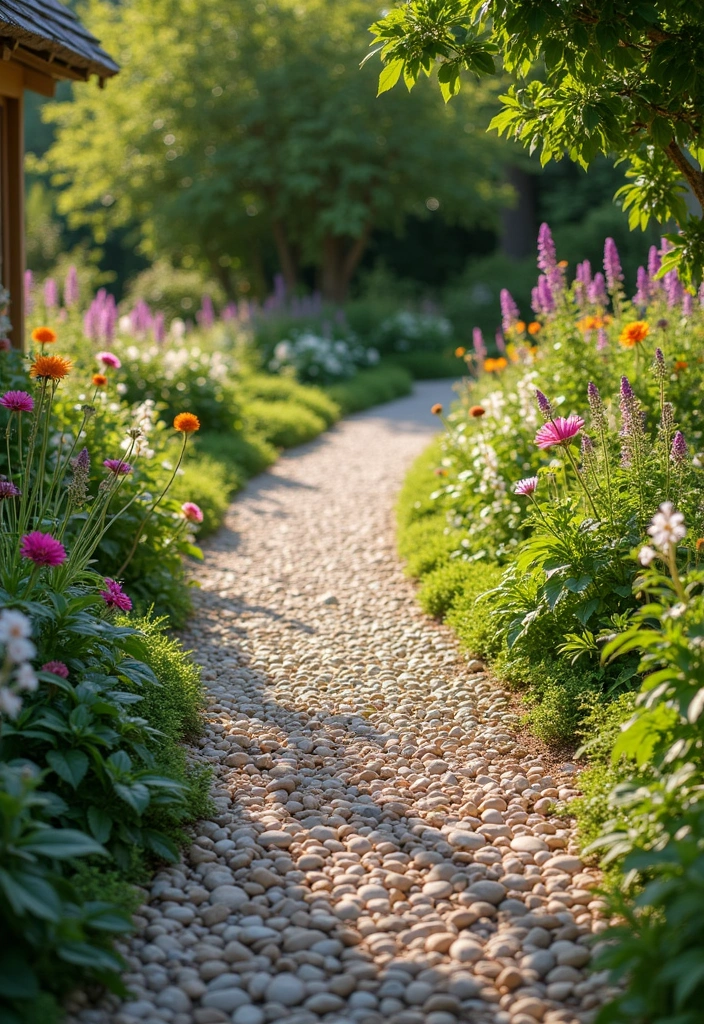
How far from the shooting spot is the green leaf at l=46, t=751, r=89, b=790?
257 cm

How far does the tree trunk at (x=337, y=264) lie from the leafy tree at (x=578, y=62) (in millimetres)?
15585

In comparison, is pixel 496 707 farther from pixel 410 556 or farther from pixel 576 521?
pixel 410 556

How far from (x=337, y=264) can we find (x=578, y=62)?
53.9 ft

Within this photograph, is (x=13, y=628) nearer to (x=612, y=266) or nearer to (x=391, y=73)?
(x=391, y=73)

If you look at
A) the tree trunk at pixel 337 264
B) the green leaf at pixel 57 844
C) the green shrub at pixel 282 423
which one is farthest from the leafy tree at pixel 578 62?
the tree trunk at pixel 337 264

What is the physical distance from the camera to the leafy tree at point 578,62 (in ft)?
10.9

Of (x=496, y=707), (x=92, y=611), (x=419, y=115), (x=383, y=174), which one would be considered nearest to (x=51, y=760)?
(x=92, y=611)

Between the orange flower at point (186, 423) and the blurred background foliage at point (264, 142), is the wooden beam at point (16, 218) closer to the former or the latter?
the orange flower at point (186, 423)

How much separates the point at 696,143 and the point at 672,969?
3206mm

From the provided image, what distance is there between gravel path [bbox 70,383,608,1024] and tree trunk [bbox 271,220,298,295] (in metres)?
15.2

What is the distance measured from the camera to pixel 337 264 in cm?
1961

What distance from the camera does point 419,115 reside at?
719 inches

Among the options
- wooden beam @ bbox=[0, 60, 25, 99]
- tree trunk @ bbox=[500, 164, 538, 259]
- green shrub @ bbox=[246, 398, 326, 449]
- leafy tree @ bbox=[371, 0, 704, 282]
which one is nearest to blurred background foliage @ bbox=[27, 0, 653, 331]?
tree trunk @ bbox=[500, 164, 538, 259]

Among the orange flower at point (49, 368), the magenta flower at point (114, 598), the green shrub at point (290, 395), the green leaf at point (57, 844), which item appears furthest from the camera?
the green shrub at point (290, 395)
